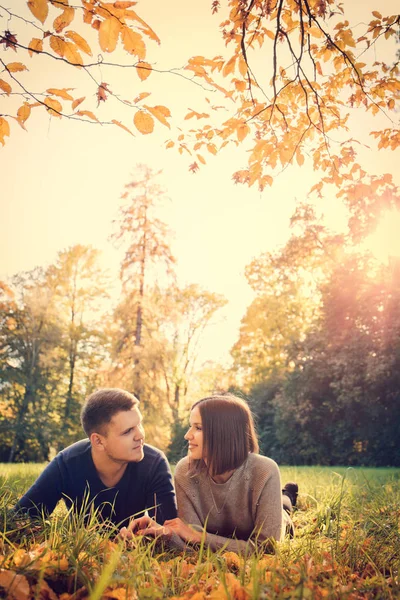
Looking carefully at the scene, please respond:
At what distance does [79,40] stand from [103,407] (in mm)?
2350

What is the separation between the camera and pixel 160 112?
2.87 m

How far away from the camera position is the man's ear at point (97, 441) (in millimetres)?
3338

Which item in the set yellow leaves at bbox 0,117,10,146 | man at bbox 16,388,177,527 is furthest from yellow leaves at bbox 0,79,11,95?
man at bbox 16,388,177,527

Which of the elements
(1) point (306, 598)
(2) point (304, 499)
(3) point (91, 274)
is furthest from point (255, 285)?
(1) point (306, 598)

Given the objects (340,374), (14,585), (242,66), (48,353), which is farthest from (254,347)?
(14,585)

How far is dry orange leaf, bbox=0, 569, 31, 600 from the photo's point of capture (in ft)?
4.98

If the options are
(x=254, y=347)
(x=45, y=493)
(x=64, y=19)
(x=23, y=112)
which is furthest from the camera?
(x=254, y=347)

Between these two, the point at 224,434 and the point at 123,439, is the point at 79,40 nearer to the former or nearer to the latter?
the point at 123,439

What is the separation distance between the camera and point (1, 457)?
25047 mm

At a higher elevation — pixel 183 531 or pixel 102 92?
pixel 102 92

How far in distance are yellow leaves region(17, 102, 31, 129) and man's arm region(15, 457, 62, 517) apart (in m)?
2.33

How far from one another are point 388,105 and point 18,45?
11.9 feet

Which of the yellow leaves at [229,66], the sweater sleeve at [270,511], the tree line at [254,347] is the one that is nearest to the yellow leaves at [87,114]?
the yellow leaves at [229,66]

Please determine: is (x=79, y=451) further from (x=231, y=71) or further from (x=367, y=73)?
(x=367, y=73)
